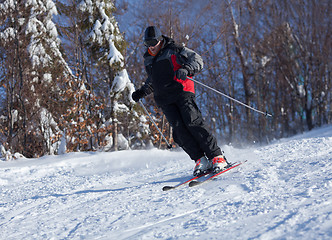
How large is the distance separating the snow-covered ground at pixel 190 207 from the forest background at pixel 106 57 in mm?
5881

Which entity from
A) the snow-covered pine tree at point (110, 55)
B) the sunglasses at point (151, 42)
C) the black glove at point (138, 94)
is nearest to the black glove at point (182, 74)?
the sunglasses at point (151, 42)

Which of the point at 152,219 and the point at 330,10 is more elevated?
the point at 330,10

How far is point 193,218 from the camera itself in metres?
1.70

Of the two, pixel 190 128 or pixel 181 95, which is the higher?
pixel 181 95

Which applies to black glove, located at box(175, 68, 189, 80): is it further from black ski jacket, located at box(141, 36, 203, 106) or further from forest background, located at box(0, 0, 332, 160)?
forest background, located at box(0, 0, 332, 160)

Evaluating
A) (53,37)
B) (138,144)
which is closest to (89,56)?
(53,37)

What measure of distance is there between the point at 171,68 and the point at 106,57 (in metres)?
7.80

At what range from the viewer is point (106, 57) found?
34.3ft

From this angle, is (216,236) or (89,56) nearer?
(216,236)

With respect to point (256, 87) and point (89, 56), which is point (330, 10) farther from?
point (89, 56)

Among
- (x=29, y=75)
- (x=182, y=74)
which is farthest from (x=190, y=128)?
(x=29, y=75)

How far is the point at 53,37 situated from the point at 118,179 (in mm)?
9081

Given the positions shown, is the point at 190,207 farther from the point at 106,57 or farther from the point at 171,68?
the point at 106,57

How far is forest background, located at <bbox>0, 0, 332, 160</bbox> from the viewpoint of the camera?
30.9 ft
